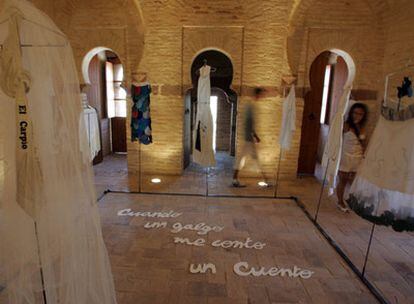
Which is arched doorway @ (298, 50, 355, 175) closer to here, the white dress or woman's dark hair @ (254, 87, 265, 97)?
woman's dark hair @ (254, 87, 265, 97)

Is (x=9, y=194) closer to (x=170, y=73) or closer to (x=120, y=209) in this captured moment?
(x=120, y=209)

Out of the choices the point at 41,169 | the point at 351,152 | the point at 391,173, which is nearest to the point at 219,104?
the point at 351,152

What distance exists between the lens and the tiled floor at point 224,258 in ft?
10.2

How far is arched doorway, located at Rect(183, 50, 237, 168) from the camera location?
8.62 metres

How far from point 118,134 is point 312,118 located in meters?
7.04

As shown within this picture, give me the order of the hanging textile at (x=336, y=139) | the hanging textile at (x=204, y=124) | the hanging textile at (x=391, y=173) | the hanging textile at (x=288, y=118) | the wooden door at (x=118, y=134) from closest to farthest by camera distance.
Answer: the hanging textile at (x=391, y=173)
the hanging textile at (x=336, y=139)
the hanging textile at (x=204, y=124)
the hanging textile at (x=288, y=118)
the wooden door at (x=118, y=134)

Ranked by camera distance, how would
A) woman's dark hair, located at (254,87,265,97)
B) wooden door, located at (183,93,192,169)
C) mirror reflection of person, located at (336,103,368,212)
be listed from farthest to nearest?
wooden door, located at (183,93,192,169)
woman's dark hair, located at (254,87,265,97)
mirror reflection of person, located at (336,103,368,212)

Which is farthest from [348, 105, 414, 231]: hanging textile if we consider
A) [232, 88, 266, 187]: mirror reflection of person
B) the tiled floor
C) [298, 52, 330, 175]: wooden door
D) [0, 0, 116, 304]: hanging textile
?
[298, 52, 330, 175]: wooden door

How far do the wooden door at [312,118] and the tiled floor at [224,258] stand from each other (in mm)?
3071

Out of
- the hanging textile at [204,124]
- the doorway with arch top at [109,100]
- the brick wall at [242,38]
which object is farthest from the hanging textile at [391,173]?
the doorway with arch top at [109,100]

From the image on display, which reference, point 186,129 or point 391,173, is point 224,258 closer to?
point 391,173

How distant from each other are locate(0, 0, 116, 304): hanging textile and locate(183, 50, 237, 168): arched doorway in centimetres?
609

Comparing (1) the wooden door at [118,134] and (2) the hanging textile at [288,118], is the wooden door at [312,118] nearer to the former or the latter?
(2) the hanging textile at [288,118]

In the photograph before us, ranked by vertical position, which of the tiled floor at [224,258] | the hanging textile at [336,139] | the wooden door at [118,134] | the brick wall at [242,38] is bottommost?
the tiled floor at [224,258]
